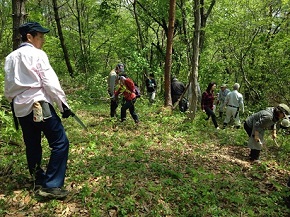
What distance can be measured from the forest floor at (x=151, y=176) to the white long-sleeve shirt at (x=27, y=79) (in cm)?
129

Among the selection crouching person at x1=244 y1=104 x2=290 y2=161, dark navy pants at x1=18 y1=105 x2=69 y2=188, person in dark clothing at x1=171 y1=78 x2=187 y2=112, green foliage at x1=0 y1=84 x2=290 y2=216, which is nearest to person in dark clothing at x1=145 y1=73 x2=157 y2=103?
person in dark clothing at x1=171 y1=78 x2=187 y2=112

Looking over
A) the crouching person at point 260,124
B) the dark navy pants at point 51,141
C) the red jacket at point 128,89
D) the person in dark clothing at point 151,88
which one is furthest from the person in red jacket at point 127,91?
the person in dark clothing at point 151,88

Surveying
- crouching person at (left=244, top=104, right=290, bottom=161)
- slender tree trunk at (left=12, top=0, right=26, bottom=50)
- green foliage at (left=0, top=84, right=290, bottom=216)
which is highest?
slender tree trunk at (left=12, top=0, right=26, bottom=50)

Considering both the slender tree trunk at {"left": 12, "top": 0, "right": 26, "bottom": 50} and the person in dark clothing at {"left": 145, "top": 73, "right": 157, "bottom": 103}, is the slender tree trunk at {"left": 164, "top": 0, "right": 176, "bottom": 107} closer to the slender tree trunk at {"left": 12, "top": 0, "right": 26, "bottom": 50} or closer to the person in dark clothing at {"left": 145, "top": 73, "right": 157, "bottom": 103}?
the person in dark clothing at {"left": 145, "top": 73, "right": 157, "bottom": 103}

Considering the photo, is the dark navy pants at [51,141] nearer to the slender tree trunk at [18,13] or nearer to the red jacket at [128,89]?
the slender tree trunk at [18,13]

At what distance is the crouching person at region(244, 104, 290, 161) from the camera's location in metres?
6.10

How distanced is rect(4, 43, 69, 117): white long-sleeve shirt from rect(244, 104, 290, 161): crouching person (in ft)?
15.6

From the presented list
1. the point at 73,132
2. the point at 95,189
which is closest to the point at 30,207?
the point at 95,189

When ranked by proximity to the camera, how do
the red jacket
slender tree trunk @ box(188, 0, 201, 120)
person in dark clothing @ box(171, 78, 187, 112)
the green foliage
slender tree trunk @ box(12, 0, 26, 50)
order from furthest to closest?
person in dark clothing @ box(171, 78, 187, 112), slender tree trunk @ box(188, 0, 201, 120), the red jacket, slender tree trunk @ box(12, 0, 26, 50), the green foliage

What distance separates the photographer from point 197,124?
9781 millimetres

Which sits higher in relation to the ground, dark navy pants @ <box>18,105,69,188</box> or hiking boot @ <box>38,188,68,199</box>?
dark navy pants @ <box>18,105,69,188</box>

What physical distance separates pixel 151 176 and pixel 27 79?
2761 millimetres

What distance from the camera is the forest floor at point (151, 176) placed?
12.7ft

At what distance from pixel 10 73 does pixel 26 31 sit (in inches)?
23.1
